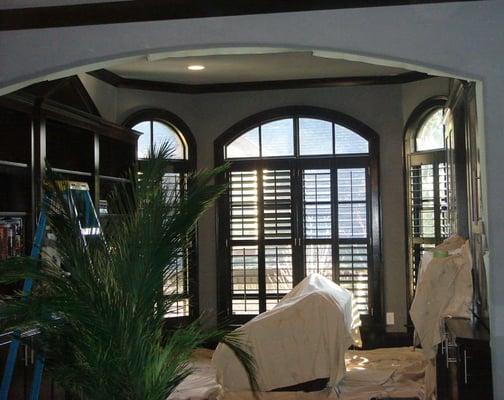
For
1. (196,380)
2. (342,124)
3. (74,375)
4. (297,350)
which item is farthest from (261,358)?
(342,124)

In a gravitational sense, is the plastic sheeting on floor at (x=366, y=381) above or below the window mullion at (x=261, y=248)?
below

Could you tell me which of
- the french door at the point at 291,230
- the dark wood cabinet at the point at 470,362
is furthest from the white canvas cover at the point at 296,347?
the french door at the point at 291,230

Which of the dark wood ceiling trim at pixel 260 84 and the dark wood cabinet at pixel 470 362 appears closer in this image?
the dark wood cabinet at pixel 470 362

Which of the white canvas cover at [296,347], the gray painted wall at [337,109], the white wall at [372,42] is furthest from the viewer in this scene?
the gray painted wall at [337,109]

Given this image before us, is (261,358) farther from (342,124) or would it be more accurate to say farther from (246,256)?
(342,124)

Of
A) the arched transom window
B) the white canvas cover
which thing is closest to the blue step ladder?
the white canvas cover

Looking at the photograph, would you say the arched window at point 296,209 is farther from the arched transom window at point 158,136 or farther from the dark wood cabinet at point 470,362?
the dark wood cabinet at point 470,362

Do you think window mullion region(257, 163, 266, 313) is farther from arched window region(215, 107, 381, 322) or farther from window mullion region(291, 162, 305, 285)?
window mullion region(291, 162, 305, 285)

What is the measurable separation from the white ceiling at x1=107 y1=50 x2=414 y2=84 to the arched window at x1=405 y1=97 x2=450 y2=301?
0.56 meters

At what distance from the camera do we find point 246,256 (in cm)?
754

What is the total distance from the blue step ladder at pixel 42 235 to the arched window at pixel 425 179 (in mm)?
3462

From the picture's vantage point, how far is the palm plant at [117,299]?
311cm

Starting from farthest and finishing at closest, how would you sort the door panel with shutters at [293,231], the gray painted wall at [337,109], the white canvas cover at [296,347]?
the door panel with shutters at [293,231] → the gray painted wall at [337,109] → the white canvas cover at [296,347]

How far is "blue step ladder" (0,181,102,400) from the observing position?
3338 millimetres
